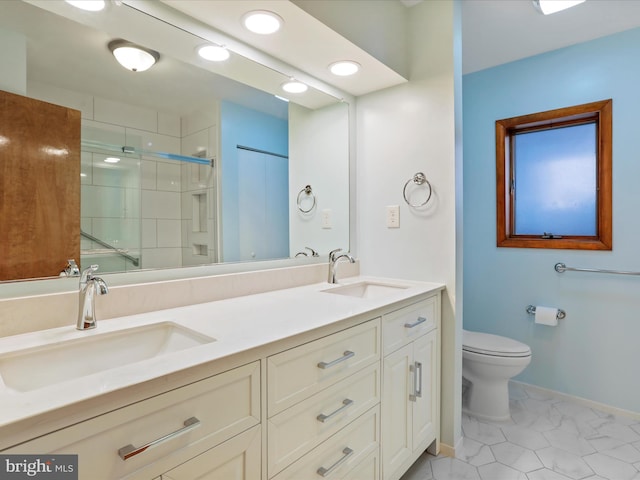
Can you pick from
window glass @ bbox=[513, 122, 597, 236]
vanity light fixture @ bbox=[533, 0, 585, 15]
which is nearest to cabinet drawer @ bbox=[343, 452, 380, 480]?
window glass @ bbox=[513, 122, 597, 236]

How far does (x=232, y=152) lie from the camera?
62.3 inches

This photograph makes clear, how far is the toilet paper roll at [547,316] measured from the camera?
2.30 m

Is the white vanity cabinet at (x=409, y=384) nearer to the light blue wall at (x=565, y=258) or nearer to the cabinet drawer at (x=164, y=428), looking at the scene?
the cabinet drawer at (x=164, y=428)

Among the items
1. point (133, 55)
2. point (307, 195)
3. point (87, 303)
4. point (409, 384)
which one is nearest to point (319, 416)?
point (409, 384)

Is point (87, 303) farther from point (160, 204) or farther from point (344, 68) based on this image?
point (344, 68)

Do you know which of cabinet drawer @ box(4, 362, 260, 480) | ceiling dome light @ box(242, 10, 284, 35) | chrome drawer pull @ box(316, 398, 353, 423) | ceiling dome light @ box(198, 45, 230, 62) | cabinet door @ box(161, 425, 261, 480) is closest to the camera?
cabinet drawer @ box(4, 362, 260, 480)

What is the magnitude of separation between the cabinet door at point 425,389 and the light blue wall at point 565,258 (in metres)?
1.19

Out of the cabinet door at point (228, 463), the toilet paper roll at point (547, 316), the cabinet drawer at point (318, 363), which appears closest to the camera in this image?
the cabinet door at point (228, 463)

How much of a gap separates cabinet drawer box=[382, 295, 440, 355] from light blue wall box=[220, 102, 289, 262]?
74 cm

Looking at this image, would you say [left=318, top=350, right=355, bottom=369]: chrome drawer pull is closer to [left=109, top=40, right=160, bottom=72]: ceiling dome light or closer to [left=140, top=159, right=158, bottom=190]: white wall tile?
[left=140, top=159, right=158, bottom=190]: white wall tile

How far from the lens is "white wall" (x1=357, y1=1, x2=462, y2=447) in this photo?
1.75 m

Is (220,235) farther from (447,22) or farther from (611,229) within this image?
(611,229)

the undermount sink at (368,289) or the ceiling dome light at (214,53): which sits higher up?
the ceiling dome light at (214,53)

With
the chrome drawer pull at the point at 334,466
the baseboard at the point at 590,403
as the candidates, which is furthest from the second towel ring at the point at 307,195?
the baseboard at the point at 590,403
